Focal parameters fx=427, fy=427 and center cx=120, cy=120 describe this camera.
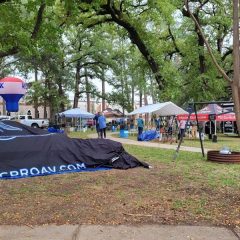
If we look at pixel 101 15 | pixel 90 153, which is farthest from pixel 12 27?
pixel 101 15

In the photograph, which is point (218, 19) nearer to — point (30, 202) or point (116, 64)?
point (116, 64)

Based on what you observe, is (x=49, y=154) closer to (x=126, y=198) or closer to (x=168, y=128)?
(x=126, y=198)

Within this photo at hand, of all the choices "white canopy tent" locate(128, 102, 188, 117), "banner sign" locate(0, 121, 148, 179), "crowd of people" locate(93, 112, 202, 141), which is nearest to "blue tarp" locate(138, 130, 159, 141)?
"crowd of people" locate(93, 112, 202, 141)

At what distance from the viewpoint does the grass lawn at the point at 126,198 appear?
6399 millimetres

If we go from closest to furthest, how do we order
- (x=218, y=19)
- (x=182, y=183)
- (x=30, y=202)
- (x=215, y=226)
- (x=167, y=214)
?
1. (x=215, y=226)
2. (x=167, y=214)
3. (x=30, y=202)
4. (x=182, y=183)
5. (x=218, y=19)

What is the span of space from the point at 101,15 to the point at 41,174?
19.5 metres

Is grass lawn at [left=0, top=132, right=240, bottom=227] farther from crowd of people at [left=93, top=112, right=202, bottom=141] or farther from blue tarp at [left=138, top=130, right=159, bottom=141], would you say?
blue tarp at [left=138, top=130, right=159, bottom=141]

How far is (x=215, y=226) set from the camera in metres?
6.00

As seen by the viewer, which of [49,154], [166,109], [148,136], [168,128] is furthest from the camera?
[166,109]

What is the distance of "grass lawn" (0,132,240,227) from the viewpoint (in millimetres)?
6399

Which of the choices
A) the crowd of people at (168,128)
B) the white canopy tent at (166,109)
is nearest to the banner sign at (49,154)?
the crowd of people at (168,128)

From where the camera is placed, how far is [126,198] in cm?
767

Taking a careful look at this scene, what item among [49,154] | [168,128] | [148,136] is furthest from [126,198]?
[148,136]

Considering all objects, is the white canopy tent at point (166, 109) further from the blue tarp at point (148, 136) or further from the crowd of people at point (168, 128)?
the blue tarp at point (148, 136)
